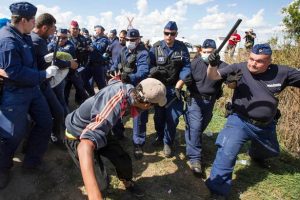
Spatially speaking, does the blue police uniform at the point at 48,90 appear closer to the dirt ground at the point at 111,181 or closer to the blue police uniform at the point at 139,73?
the dirt ground at the point at 111,181

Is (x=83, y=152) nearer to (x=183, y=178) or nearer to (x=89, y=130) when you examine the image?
(x=89, y=130)

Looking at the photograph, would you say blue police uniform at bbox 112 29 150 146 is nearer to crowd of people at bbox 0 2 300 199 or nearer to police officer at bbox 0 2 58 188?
crowd of people at bbox 0 2 300 199

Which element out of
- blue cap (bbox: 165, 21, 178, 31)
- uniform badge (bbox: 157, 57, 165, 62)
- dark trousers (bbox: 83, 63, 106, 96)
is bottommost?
dark trousers (bbox: 83, 63, 106, 96)

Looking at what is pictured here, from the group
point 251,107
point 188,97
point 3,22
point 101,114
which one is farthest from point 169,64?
point 3,22

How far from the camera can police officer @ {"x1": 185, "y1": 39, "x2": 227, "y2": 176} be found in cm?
470

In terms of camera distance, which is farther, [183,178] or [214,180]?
[183,178]

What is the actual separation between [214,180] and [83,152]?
2063 millimetres

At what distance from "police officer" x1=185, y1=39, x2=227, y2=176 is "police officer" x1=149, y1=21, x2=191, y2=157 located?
0.56 feet

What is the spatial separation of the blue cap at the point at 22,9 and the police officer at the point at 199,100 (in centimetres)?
248

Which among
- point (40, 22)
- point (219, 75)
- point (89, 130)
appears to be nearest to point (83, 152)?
point (89, 130)

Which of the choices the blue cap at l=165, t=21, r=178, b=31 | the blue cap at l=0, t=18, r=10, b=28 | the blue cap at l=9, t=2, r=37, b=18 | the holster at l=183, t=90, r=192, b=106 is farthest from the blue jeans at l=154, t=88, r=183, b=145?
the blue cap at l=0, t=18, r=10, b=28

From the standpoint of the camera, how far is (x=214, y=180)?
3934 mm

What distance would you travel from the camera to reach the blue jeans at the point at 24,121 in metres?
3.64

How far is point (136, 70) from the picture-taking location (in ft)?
16.6
